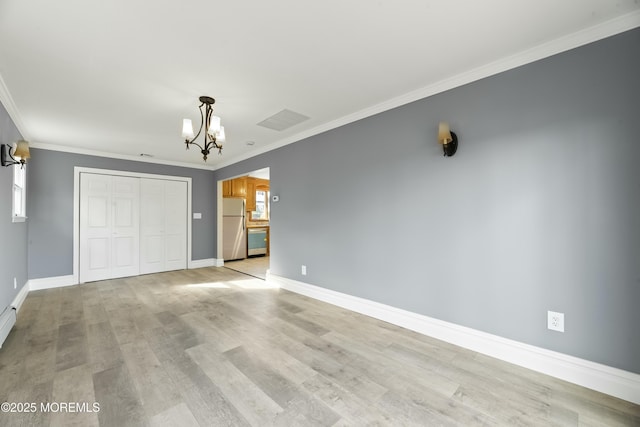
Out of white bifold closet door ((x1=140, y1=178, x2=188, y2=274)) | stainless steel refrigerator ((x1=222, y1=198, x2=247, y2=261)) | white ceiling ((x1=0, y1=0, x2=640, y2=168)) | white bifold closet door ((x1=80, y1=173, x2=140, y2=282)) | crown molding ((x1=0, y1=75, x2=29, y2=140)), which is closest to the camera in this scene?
white ceiling ((x1=0, y1=0, x2=640, y2=168))

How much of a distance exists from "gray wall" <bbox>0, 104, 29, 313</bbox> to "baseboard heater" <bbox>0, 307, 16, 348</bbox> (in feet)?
0.21

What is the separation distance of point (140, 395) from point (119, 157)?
16.3 feet

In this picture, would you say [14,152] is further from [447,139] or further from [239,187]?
[239,187]

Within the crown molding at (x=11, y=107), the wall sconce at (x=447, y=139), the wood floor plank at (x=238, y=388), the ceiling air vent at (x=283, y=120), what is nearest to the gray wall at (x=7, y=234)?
the crown molding at (x=11, y=107)

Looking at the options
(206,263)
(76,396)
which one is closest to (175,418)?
(76,396)

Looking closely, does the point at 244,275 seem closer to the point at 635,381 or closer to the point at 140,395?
the point at 140,395

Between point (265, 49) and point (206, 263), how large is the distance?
17.8 ft

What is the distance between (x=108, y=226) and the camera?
5.01 metres

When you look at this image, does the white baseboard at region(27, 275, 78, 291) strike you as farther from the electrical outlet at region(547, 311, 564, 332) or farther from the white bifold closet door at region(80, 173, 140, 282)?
the electrical outlet at region(547, 311, 564, 332)

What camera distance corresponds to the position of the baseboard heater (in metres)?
2.43

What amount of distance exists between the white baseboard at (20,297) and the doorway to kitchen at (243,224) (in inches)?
122

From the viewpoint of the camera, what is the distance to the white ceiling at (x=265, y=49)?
1.65 metres

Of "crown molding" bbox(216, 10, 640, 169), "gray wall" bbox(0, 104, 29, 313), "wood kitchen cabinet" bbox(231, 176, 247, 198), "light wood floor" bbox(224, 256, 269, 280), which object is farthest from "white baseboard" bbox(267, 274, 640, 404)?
"wood kitchen cabinet" bbox(231, 176, 247, 198)

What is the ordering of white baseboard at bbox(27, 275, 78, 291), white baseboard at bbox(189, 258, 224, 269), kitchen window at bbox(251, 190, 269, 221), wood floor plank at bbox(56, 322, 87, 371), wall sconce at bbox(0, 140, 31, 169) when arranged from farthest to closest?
kitchen window at bbox(251, 190, 269, 221)
white baseboard at bbox(189, 258, 224, 269)
white baseboard at bbox(27, 275, 78, 291)
wall sconce at bbox(0, 140, 31, 169)
wood floor plank at bbox(56, 322, 87, 371)
